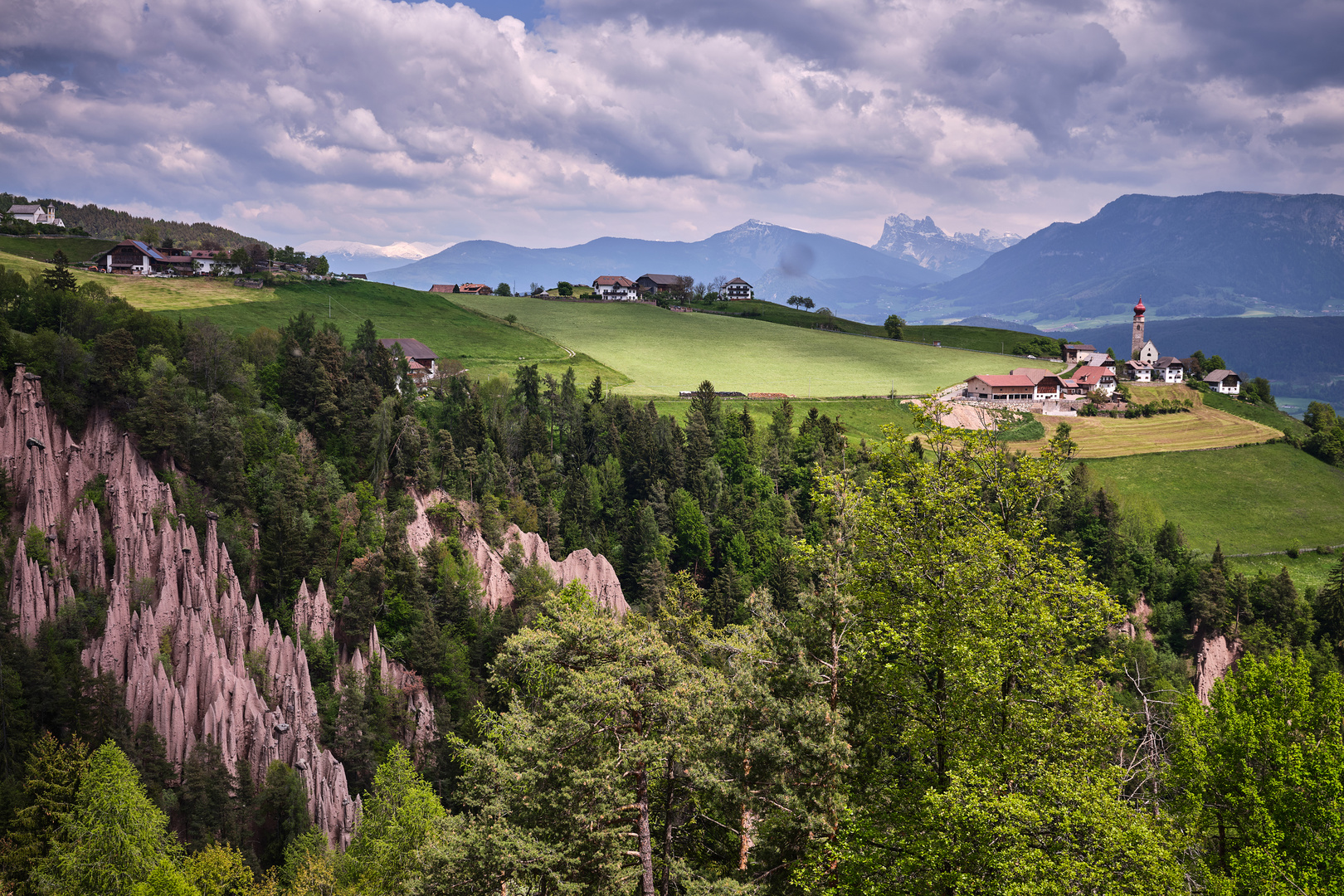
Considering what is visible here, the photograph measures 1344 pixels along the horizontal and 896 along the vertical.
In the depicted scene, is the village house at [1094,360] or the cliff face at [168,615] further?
the village house at [1094,360]

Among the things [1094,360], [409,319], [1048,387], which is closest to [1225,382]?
[1094,360]

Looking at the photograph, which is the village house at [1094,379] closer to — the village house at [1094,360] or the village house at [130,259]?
the village house at [1094,360]

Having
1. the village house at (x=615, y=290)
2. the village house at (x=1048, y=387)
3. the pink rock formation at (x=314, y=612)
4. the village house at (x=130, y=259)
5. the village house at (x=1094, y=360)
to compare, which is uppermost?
the village house at (x=615, y=290)

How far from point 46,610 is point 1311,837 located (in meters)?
67.8

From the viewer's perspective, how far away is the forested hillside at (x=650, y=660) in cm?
1822

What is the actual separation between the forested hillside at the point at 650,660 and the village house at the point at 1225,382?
72.4 m

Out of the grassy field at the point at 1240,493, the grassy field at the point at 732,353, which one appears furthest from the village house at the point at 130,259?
the grassy field at the point at 1240,493

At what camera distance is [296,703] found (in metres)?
53.5

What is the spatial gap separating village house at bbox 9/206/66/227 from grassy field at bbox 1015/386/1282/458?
149 m

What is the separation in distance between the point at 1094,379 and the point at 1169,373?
28.2 m

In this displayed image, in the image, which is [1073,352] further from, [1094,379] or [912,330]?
[912,330]

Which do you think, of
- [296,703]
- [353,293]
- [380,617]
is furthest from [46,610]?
[353,293]

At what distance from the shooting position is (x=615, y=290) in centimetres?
17362

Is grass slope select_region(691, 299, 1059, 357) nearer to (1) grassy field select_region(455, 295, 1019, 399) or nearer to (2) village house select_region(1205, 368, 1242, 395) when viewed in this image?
(1) grassy field select_region(455, 295, 1019, 399)
